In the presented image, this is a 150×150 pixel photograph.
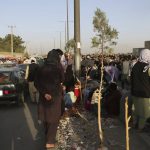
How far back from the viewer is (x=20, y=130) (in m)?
10.9

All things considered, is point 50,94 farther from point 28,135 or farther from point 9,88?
point 9,88

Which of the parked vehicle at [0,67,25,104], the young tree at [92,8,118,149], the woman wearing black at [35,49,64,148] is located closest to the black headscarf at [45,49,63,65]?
the woman wearing black at [35,49,64,148]

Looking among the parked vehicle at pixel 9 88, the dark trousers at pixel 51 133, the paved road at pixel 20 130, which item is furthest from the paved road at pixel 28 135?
the parked vehicle at pixel 9 88

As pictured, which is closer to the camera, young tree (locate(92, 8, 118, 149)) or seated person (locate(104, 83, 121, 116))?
seated person (locate(104, 83, 121, 116))

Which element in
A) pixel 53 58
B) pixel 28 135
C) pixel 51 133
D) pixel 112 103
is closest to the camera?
pixel 51 133

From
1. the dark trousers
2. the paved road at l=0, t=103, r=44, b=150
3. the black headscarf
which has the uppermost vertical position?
the black headscarf

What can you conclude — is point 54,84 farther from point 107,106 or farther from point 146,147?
point 107,106

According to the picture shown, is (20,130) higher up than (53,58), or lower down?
lower down

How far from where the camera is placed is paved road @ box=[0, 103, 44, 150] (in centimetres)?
911

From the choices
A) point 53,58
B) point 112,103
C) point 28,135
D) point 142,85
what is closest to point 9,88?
point 112,103

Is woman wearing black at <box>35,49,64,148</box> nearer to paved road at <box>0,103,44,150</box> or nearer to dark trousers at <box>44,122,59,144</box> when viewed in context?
dark trousers at <box>44,122,59,144</box>

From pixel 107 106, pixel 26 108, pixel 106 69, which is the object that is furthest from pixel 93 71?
pixel 107 106

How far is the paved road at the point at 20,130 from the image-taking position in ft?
29.9

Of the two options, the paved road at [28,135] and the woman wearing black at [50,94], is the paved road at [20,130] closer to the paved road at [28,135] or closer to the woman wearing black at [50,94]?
the paved road at [28,135]
